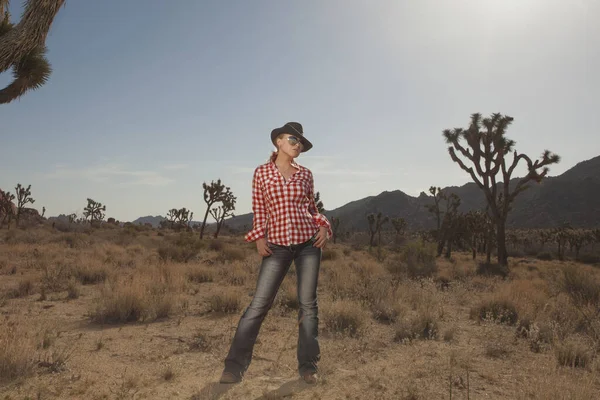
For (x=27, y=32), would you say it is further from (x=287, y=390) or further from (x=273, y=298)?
(x=287, y=390)

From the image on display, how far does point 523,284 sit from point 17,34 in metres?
10.6

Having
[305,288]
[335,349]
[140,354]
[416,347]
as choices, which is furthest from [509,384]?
[140,354]

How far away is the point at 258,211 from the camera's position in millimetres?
3203

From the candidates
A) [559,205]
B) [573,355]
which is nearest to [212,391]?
[573,355]

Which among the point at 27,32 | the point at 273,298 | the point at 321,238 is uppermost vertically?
the point at 27,32

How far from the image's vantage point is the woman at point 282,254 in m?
3.10

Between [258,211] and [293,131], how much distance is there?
761 millimetres

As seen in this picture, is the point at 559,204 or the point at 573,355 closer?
the point at 573,355

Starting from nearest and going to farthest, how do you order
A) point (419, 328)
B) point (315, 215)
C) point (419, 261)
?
point (315, 215) < point (419, 328) < point (419, 261)

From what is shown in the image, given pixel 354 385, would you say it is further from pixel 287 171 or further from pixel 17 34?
pixel 17 34

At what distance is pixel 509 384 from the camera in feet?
11.0

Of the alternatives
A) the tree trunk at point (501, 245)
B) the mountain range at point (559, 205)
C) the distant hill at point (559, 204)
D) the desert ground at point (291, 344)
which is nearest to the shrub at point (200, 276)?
the desert ground at point (291, 344)

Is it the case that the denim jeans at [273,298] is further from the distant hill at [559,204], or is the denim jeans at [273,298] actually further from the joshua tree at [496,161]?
the distant hill at [559,204]

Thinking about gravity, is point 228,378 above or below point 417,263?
below
